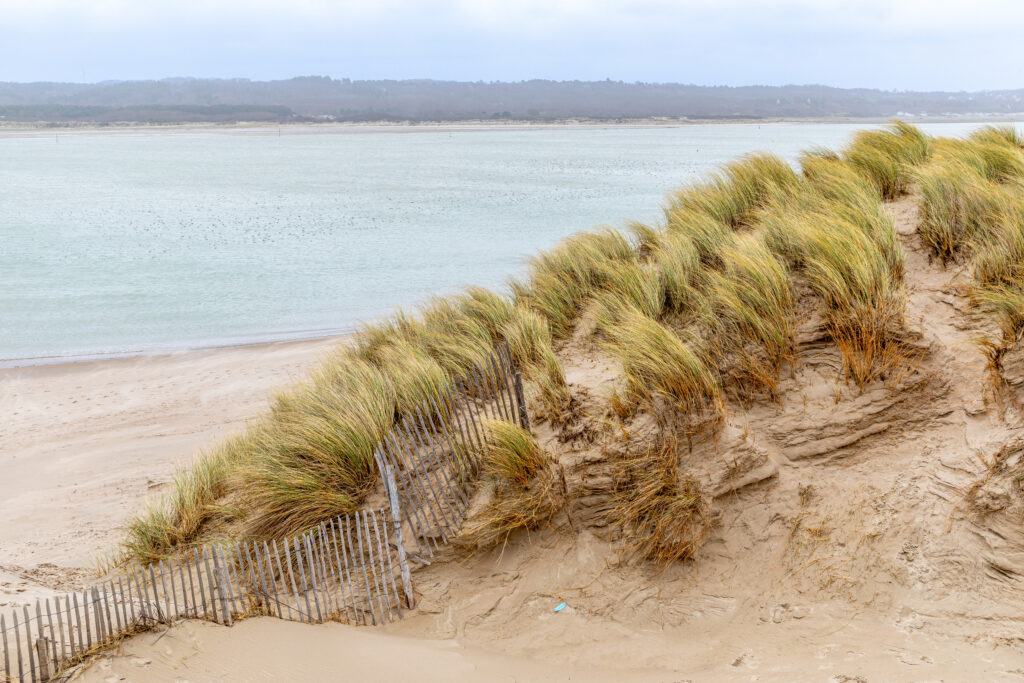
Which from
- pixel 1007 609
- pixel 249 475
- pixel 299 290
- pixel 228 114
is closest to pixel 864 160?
pixel 1007 609

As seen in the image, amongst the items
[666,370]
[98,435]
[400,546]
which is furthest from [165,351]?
[666,370]

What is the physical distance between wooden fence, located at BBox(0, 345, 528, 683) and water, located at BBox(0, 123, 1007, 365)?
285 inches

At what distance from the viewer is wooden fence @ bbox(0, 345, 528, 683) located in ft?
16.8

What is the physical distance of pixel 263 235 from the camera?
2809 centimetres

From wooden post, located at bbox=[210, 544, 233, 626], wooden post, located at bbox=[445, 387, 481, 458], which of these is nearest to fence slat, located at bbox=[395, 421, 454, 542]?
wooden post, located at bbox=[445, 387, 481, 458]

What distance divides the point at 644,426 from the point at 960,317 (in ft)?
8.63

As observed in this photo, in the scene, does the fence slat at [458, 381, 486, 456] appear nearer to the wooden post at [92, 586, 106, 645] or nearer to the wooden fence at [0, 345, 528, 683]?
the wooden fence at [0, 345, 528, 683]

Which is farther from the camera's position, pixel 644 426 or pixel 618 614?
pixel 644 426

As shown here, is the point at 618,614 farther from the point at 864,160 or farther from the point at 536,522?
the point at 864,160

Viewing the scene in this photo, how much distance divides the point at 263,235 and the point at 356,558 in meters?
24.3

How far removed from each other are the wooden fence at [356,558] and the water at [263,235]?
7228 mm

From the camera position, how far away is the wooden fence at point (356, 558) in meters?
5.13

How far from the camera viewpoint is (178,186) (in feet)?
144

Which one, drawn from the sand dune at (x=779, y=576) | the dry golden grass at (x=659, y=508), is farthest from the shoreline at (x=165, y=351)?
the dry golden grass at (x=659, y=508)
